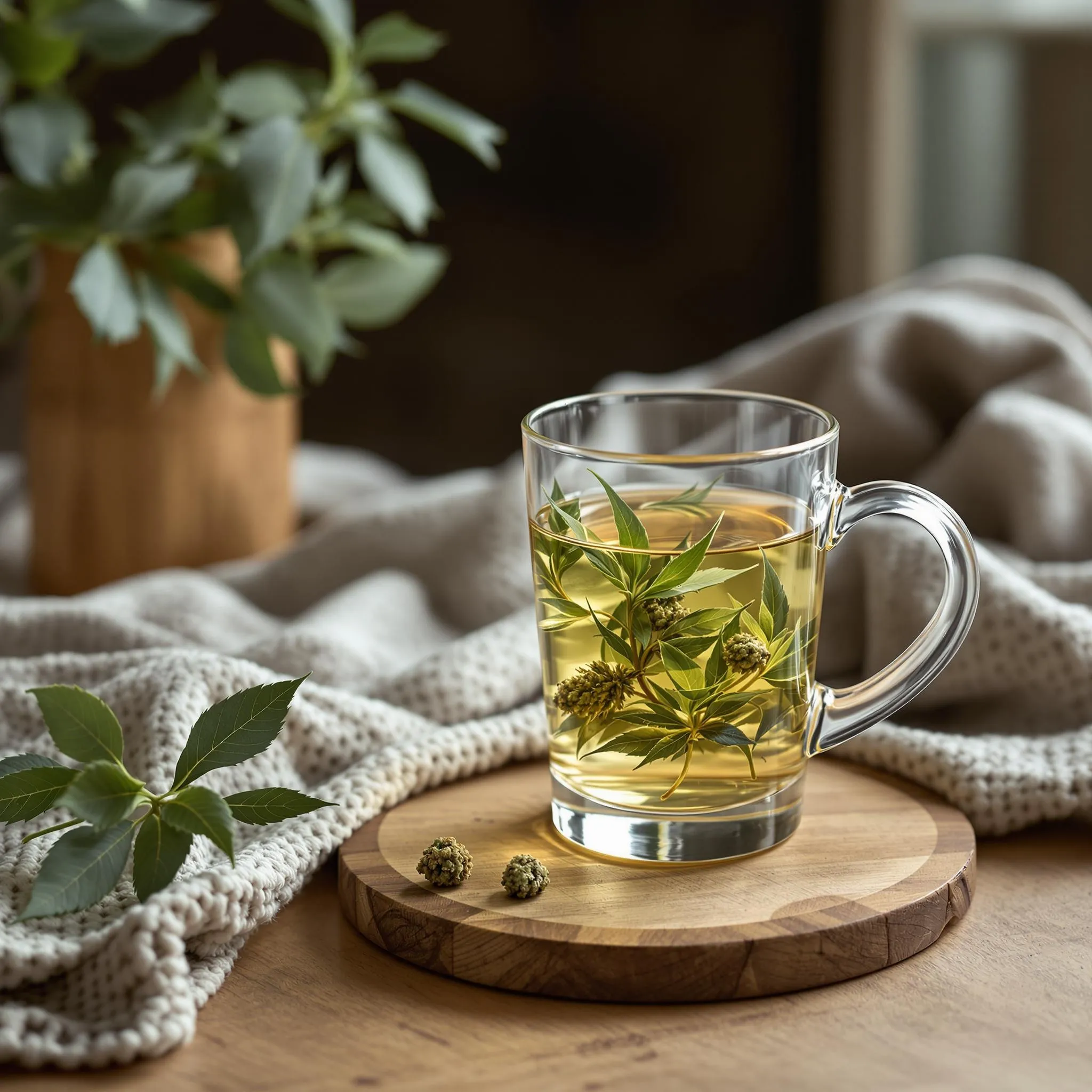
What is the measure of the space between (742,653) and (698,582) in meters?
0.04

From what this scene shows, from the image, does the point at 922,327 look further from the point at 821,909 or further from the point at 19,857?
the point at 19,857

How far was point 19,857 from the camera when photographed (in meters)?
0.64

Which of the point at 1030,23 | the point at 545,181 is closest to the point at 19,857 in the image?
the point at 545,181

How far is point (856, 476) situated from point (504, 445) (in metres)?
1.20

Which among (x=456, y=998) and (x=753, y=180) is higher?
(x=753, y=180)

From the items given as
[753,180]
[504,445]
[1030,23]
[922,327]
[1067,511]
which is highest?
[1030,23]

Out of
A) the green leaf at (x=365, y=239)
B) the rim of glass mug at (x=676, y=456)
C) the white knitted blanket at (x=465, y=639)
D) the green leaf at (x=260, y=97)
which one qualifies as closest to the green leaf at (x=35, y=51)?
the green leaf at (x=260, y=97)

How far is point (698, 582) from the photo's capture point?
1.98 ft

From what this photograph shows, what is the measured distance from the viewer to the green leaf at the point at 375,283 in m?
1.05

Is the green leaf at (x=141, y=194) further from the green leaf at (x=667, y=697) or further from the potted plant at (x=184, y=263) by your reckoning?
the green leaf at (x=667, y=697)

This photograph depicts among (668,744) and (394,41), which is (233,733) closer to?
(668,744)

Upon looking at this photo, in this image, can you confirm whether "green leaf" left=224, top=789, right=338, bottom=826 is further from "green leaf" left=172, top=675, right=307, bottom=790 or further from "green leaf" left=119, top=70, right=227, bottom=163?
"green leaf" left=119, top=70, right=227, bottom=163

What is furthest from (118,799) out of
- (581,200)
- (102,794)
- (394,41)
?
(581,200)

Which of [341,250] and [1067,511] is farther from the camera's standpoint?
[341,250]
